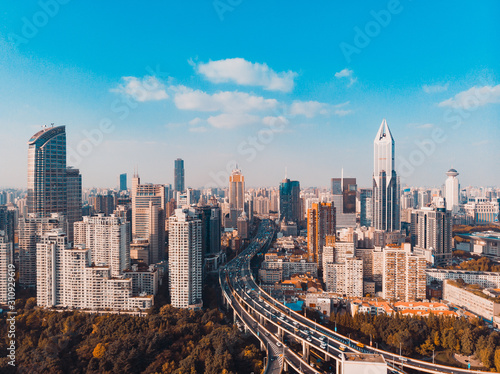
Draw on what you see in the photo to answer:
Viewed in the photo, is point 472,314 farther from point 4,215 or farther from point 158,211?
point 4,215

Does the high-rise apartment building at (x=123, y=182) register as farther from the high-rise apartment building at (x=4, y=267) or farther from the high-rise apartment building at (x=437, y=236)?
the high-rise apartment building at (x=437, y=236)

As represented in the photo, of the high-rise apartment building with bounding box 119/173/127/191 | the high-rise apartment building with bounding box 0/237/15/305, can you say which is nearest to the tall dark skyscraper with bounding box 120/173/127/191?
the high-rise apartment building with bounding box 119/173/127/191

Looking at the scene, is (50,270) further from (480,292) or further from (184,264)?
(480,292)

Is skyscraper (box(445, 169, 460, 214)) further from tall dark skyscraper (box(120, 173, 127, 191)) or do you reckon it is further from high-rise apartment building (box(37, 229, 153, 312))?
tall dark skyscraper (box(120, 173, 127, 191))

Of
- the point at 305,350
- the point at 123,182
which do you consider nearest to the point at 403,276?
the point at 305,350

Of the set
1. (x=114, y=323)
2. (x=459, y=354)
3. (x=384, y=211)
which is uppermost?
(x=384, y=211)

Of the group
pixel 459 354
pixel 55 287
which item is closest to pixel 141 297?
pixel 55 287

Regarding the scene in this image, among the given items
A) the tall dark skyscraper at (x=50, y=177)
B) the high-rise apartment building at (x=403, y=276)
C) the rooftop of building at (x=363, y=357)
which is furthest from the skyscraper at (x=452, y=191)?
the tall dark skyscraper at (x=50, y=177)
